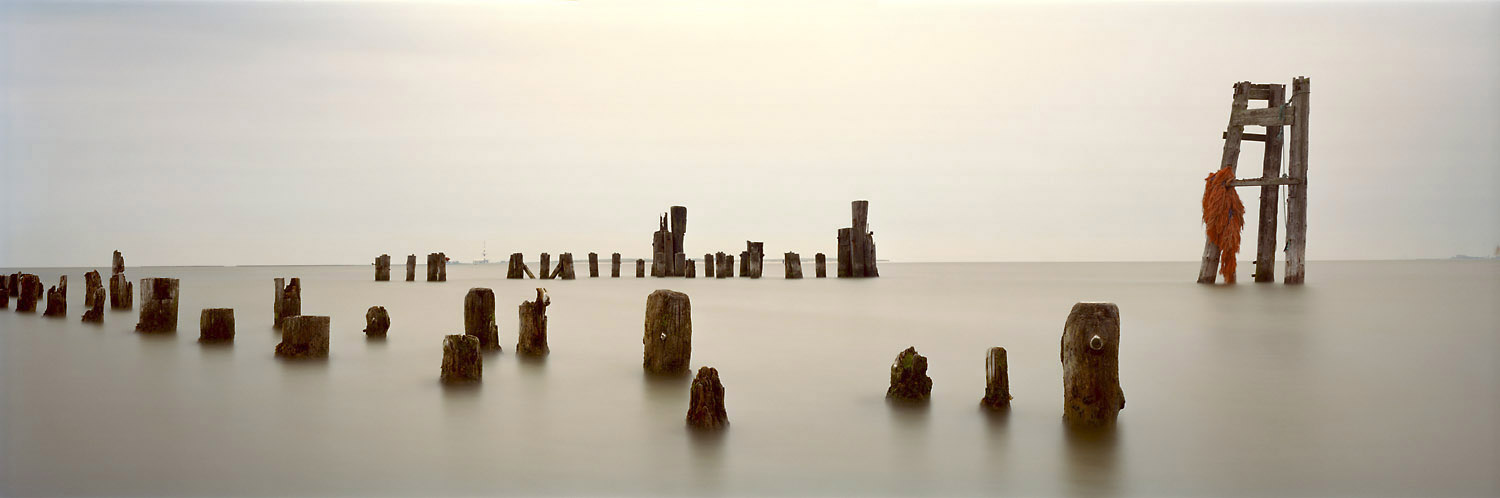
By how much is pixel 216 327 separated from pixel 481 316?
3133mm

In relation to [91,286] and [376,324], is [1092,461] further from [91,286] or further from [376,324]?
[91,286]

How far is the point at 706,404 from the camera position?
Answer: 5.16 meters

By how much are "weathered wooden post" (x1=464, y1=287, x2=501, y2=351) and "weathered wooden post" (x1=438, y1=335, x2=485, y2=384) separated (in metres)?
1.33

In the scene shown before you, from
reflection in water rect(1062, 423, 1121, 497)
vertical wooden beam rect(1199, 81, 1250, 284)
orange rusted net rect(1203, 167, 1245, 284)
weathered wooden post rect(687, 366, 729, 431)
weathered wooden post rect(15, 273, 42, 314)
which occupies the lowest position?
reflection in water rect(1062, 423, 1121, 497)

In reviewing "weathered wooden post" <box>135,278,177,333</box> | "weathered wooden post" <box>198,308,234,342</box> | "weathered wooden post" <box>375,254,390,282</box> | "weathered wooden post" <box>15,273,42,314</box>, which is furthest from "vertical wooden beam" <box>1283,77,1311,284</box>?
"weathered wooden post" <box>375,254,390,282</box>

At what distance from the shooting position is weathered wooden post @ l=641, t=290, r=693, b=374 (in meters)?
6.71

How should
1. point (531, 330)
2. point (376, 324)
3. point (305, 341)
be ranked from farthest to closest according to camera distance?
point (376, 324)
point (531, 330)
point (305, 341)

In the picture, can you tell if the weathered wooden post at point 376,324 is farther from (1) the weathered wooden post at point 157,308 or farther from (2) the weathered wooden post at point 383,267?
(2) the weathered wooden post at point 383,267

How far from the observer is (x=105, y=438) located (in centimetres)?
523

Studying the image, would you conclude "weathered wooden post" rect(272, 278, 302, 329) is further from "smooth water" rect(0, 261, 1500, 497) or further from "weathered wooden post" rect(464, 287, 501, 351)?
"weathered wooden post" rect(464, 287, 501, 351)

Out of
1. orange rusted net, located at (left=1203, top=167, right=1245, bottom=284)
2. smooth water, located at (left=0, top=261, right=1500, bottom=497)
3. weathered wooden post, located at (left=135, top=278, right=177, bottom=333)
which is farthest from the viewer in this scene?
orange rusted net, located at (left=1203, top=167, right=1245, bottom=284)

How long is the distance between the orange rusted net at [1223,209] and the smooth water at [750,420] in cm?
734

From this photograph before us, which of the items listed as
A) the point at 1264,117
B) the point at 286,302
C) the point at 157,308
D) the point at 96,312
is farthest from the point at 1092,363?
the point at 1264,117

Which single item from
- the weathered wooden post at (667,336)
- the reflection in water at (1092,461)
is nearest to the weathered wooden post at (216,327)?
the weathered wooden post at (667,336)
